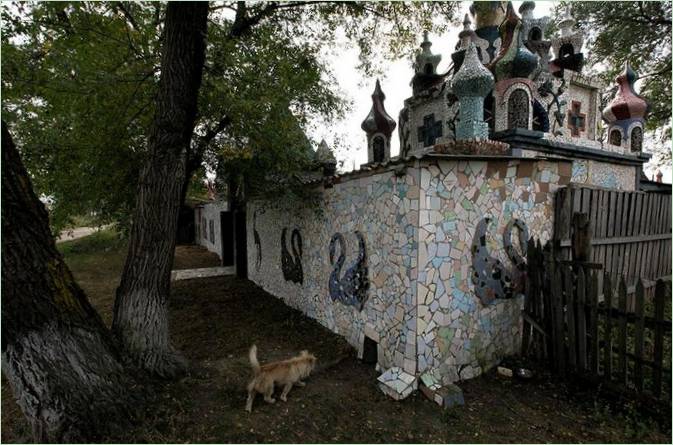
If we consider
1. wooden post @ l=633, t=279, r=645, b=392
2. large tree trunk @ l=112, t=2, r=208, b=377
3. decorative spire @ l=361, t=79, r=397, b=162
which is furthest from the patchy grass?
decorative spire @ l=361, t=79, r=397, b=162

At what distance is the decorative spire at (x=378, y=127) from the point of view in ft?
33.7

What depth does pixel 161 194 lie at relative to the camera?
4219 millimetres

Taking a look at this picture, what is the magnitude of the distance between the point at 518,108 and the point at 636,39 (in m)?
11.7

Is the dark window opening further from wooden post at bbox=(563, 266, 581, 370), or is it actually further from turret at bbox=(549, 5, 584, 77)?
turret at bbox=(549, 5, 584, 77)

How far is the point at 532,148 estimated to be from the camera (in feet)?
A: 23.1

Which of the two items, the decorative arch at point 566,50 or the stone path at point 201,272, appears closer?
the decorative arch at point 566,50

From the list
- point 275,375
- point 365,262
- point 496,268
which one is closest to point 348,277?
point 365,262

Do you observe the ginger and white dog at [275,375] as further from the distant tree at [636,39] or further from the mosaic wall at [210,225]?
the distant tree at [636,39]

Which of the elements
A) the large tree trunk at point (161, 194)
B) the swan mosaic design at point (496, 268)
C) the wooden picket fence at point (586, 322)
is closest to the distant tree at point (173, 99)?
the large tree trunk at point (161, 194)

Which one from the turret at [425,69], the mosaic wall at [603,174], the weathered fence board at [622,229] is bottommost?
the weathered fence board at [622,229]

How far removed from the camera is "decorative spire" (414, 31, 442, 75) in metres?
9.03

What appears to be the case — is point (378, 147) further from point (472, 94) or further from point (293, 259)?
point (472, 94)

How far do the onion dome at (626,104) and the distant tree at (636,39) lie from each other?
5.30 metres

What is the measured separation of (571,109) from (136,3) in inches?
366
